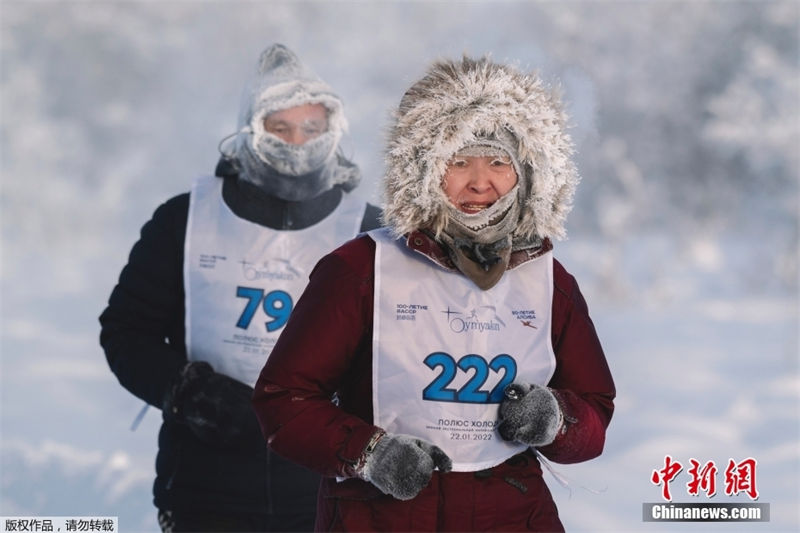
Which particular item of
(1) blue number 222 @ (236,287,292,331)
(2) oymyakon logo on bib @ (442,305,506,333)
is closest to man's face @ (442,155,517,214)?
(2) oymyakon logo on bib @ (442,305,506,333)

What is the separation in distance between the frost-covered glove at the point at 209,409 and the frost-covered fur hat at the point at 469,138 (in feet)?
3.71

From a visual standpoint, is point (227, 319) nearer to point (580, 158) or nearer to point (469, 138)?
point (469, 138)

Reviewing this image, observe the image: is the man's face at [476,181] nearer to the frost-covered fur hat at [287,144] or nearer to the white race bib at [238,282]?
the white race bib at [238,282]

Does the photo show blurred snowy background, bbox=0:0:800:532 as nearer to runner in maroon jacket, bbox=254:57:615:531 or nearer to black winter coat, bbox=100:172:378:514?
black winter coat, bbox=100:172:378:514

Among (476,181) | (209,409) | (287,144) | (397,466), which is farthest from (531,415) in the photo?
(287,144)

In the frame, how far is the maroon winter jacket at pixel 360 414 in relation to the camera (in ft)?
7.64

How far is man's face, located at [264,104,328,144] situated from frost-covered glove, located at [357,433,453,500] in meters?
1.88

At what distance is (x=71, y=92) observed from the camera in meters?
22.2

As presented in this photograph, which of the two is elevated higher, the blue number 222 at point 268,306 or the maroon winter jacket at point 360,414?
the blue number 222 at point 268,306

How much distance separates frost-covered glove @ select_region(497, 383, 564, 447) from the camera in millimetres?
2344

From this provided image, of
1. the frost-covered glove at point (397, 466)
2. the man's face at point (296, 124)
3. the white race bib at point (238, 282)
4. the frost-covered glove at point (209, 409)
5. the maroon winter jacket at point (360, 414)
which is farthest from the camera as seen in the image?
the man's face at point (296, 124)

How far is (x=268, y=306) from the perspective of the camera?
360cm

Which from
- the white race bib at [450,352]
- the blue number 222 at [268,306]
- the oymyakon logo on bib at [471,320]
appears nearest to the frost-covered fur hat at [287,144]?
the blue number 222 at [268,306]

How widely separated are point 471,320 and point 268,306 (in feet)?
4.26
